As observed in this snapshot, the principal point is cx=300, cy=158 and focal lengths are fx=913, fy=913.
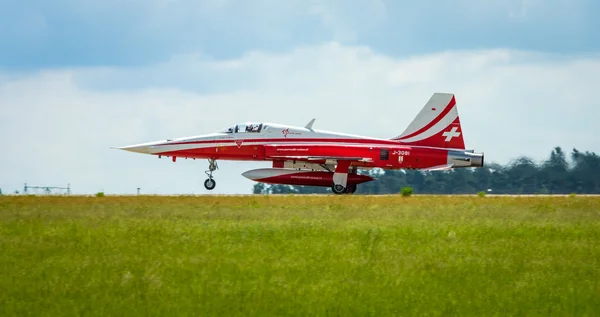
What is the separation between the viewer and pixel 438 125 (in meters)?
32.6

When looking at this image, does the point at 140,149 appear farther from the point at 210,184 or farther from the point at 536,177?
the point at 536,177

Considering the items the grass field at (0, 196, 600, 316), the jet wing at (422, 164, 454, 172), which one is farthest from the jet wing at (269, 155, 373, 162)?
the grass field at (0, 196, 600, 316)

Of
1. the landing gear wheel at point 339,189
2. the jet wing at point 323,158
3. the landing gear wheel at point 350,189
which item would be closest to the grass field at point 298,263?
the landing gear wheel at point 339,189

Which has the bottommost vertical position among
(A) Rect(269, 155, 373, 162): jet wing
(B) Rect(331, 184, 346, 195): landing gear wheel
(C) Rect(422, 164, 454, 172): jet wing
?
(B) Rect(331, 184, 346, 195): landing gear wheel

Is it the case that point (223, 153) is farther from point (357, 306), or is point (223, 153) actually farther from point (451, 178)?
point (357, 306)

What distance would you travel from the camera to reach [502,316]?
12.5m

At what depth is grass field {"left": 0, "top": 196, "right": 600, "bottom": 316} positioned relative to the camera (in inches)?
504

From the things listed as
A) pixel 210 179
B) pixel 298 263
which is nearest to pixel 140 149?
pixel 210 179

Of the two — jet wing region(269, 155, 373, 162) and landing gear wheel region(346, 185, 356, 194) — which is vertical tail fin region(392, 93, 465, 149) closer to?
jet wing region(269, 155, 373, 162)

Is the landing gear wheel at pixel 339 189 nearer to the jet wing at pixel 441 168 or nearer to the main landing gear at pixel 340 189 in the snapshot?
the main landing gear at pixel 340 189

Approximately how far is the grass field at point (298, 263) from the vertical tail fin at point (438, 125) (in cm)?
964

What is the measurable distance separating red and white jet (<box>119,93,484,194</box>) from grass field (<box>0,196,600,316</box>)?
8.58 m

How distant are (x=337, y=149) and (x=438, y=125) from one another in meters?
3.73

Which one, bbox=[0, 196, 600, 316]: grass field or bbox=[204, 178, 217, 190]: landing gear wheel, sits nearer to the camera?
bbox=[0, 196, 600, 316]: grass field
